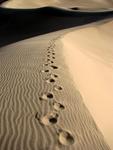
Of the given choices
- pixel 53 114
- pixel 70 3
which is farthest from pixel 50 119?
pixel 70 3

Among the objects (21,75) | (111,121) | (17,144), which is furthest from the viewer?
(21,75)

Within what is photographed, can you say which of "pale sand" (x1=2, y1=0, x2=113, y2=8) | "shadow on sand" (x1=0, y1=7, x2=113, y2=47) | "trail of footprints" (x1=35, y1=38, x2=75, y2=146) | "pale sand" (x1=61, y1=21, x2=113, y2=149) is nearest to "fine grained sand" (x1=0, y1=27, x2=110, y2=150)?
"trail of footprints" (x1=35, y1=38, x2=75, y2=146)

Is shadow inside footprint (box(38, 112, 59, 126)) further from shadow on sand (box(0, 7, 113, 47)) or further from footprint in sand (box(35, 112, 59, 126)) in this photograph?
shadow on sand (box(0, 7, 113, 47))

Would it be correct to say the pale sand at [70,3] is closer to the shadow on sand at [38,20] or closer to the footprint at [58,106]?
the shadow on sand at [38,20]

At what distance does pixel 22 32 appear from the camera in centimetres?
2038

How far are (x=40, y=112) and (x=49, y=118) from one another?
0.82 feet

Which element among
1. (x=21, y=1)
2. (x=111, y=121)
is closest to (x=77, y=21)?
(x=21, y=1)

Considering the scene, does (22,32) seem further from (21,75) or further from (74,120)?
(74,120)

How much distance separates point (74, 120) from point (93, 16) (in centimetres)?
1993

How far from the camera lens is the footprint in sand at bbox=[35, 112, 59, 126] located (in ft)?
15.1

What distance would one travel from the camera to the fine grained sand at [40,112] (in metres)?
4.09

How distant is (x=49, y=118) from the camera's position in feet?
15.6

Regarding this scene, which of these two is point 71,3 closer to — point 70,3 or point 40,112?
point 70,3

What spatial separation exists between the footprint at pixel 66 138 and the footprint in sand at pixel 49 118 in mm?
299
